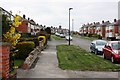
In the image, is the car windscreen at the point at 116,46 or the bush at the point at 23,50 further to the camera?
the car windscreen at the point at 116,46

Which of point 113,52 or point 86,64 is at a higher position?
point 113,52

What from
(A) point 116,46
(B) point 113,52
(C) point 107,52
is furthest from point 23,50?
(A) point 116,46

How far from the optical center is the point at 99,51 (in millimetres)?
26234

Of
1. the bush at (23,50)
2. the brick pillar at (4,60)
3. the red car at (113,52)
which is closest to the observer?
the brick pillar at (4,60)

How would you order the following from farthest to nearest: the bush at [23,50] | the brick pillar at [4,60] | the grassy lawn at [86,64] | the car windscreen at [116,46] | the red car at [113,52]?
the car windscreen at [116,46] < the red car at [113,52] < the bush at [23,50] < the grassy lawn at [86,64] < the brick pillar at [4,60]

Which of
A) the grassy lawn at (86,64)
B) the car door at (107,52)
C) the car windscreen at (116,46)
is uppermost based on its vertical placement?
the car windscreen at (116,46)

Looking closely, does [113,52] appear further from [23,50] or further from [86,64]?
[23,50]

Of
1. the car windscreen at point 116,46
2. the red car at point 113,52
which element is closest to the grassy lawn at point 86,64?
the red car at point 113,52

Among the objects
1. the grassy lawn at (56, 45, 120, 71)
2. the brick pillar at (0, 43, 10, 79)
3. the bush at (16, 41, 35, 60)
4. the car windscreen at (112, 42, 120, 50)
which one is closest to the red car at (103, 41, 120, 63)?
the car windscreen at (112, 42, 120, 50)

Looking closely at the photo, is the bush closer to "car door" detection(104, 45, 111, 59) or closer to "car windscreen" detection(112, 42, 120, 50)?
"car door" detection(104, 45, 111, 59)

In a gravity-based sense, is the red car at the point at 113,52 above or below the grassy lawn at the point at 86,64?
above

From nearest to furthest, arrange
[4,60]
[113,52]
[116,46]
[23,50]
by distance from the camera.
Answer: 1. [4,60]
2. [23,50]
3. [113,52]
4. [116,46]

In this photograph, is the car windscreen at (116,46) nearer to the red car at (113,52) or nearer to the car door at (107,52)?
the red car at (113,52)

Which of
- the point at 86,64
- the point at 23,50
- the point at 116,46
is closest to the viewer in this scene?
the point at 86,64
